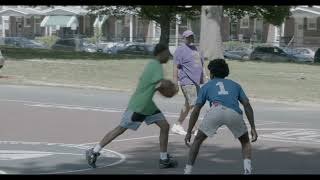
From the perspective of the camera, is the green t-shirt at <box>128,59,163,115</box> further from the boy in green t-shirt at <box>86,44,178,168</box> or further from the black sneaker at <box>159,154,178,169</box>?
the black sneaker at <box>159,154,178,169</box>

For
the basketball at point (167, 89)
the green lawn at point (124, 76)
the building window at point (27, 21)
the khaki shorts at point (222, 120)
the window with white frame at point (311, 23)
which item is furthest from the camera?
the building window at point (27, 21)

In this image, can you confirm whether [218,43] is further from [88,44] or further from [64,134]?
[88,44]

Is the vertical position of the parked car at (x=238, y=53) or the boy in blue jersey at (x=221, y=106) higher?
the boy in blue jersey at (x=221, y=106)

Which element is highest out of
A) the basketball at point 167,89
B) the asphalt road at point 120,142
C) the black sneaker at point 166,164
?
the basketball at point 167,89

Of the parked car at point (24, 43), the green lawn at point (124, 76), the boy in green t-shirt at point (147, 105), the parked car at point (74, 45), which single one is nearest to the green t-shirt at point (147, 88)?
the boy in green t-shirt at point (147, 105)

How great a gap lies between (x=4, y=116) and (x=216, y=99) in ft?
26.5

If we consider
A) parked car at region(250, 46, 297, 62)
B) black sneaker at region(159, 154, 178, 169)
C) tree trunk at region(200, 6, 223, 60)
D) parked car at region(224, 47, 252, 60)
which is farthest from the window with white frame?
black sneaker at region(159, 154, 178, 169)

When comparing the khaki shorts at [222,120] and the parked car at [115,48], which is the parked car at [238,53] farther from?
the khaki shorts at [222,120]

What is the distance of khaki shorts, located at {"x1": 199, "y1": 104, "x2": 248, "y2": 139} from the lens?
6.99m

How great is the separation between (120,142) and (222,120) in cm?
381

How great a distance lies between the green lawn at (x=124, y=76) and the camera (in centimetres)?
2211

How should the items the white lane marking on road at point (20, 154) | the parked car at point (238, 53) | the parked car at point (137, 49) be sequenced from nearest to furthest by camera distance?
1. the white lane marking on road at point (20, 154)
2. the parked car at point (238, 53)
3. the parked car at point (137, 49)

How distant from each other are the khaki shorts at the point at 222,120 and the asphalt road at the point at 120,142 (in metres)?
0.78

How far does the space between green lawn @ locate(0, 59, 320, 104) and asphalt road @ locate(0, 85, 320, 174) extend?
3.99 m
